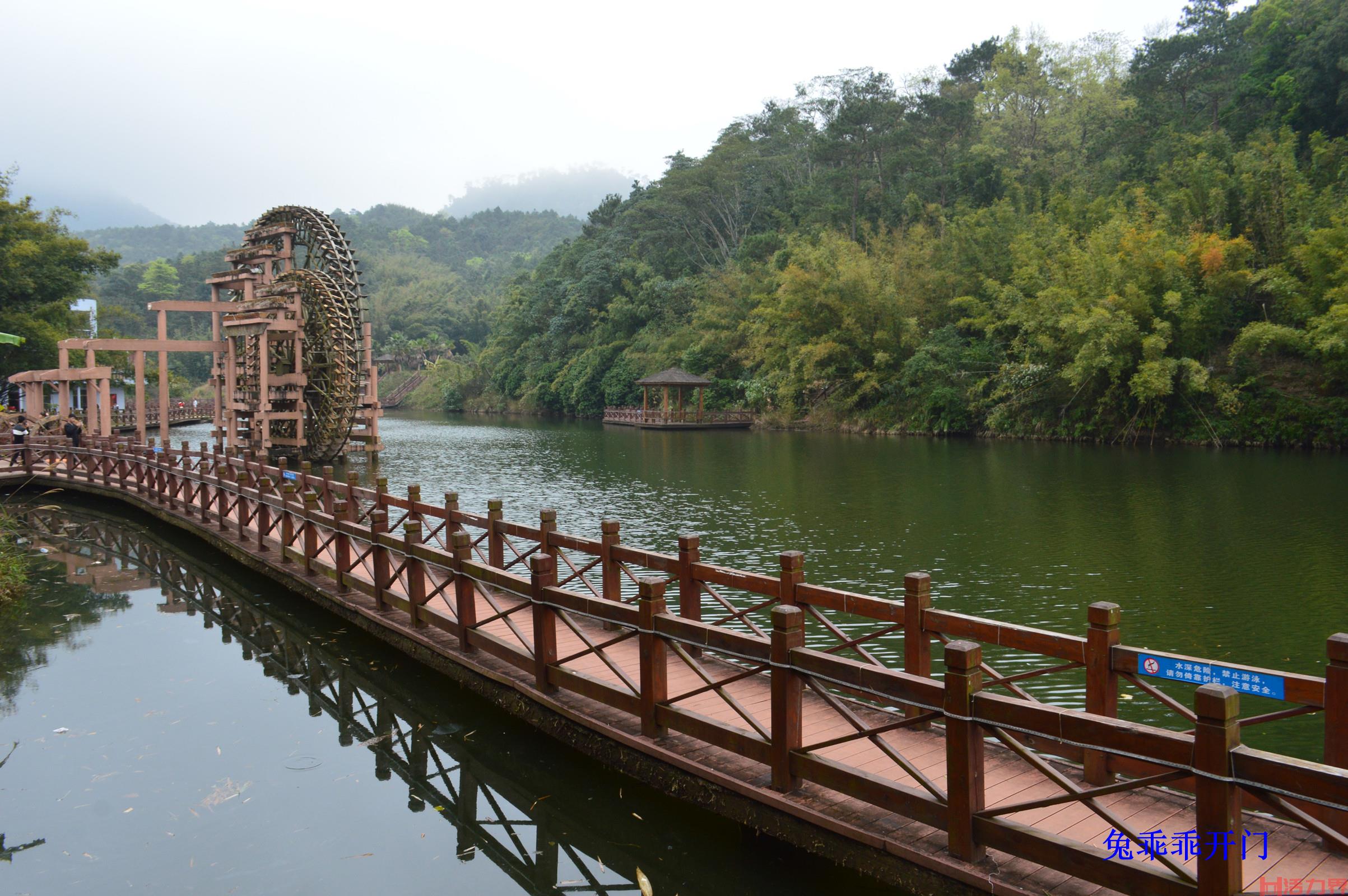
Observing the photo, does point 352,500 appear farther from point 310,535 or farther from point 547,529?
point 547,529

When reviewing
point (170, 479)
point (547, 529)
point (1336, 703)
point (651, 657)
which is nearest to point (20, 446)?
point (170, 479)

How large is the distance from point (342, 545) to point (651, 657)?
523cm

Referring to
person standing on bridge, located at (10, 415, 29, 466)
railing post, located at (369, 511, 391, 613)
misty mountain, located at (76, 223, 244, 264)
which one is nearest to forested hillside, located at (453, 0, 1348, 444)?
railing post, located at (369, 511, 391, 613)

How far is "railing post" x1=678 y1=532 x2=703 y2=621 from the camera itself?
6.59 metres

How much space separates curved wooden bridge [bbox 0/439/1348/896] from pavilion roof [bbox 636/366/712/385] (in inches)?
1407

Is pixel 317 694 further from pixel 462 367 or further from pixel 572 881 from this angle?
pixel 462 367

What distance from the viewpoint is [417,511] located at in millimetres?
9016

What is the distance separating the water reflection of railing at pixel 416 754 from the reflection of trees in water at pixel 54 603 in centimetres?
21

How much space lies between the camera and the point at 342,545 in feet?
30.6

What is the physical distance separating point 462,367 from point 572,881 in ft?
222

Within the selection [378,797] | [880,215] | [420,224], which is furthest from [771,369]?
[420,224]

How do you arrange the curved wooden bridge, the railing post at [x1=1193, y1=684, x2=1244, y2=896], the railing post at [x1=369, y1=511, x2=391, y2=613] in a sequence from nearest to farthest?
the railing post at [x1=1193, y1=684, x2=1244, y2=896] → the curved wooden bridge → the railing post at [x1=369, y1=511, x2=391, y2=613]

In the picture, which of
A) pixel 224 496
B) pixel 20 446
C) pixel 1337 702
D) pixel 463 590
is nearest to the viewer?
pixel 1337 702

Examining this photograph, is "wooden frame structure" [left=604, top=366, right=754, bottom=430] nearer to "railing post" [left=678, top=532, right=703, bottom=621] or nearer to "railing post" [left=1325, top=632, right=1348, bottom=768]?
"railing post" [left=678, top=532, right=703, bottom=621]
